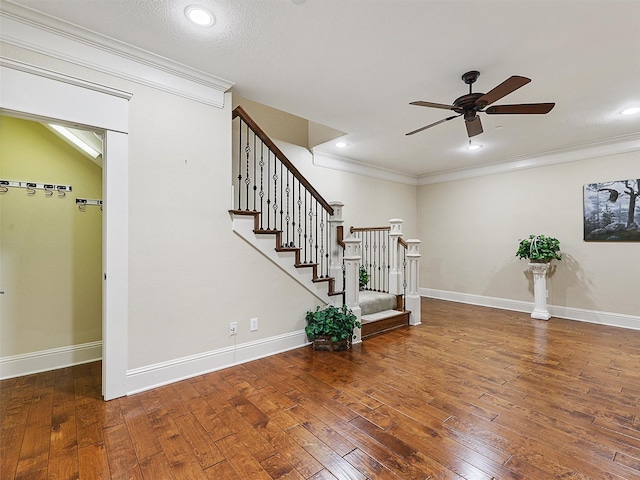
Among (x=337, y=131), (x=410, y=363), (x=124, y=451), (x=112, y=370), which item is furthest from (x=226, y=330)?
(x=337, y=131)

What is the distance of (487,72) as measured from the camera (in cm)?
274

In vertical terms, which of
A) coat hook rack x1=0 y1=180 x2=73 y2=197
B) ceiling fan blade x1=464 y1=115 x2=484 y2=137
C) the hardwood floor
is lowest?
the hardwood floor

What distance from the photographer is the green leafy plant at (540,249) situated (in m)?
4.77

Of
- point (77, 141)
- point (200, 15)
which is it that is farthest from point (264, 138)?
point (77, 141)

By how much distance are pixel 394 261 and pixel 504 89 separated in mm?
2814

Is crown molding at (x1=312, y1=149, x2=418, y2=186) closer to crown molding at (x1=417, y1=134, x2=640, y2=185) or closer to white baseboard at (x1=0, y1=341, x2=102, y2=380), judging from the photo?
crown molding at (x1=417, y1=134, x2=640, y2=185)

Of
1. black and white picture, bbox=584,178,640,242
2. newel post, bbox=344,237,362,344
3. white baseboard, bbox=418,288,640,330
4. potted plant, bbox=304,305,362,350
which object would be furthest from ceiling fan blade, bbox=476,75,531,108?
white baseboard, bbox=418,288,640,330

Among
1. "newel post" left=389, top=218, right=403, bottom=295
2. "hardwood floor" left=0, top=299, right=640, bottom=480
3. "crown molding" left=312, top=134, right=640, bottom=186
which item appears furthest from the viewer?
"newel post" left=389, top=218, right=403, bottom=295

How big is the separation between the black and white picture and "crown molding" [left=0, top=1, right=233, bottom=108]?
5454 mm

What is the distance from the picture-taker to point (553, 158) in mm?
5086

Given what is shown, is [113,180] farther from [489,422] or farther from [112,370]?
[489,422]

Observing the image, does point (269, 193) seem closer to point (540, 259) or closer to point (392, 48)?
point (392, 48)

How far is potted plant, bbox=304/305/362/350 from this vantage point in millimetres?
3416

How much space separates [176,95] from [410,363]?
3.38 meters
